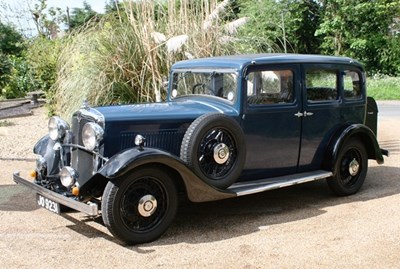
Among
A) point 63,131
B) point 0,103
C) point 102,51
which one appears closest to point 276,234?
point 63,131

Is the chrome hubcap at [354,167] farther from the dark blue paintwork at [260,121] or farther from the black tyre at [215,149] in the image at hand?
the black tyre at [215,149]

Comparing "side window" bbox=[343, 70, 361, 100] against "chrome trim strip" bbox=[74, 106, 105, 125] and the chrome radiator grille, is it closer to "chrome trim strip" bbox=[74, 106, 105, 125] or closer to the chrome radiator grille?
"chrome trim strip" bbox=[74, 106, 105, 125]

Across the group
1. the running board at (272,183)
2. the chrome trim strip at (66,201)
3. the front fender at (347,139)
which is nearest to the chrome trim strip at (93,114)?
the chrome trim strip at (66,201)

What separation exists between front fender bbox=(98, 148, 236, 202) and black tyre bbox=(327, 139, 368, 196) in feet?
5.43

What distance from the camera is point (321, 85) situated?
5.79 meters

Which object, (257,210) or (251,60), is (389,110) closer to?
(257,210)

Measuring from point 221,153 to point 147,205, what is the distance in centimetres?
87

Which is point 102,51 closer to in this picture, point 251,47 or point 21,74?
point 251,47

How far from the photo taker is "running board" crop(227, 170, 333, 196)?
4.96m

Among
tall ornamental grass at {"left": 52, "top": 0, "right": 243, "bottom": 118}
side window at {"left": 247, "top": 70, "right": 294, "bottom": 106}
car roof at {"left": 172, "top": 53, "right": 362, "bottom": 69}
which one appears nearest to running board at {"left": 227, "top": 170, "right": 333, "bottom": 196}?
side window at {"left": 247, "top": 70, "right": 294, "bottom": 106}

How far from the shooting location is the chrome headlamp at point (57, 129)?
496 cm

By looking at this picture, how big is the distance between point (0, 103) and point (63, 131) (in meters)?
12.7

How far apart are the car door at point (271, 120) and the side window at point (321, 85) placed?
20 centimetres

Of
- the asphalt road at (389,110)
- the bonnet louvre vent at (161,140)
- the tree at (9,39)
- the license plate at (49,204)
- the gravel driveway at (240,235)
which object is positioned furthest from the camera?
the tree at (9,39)
